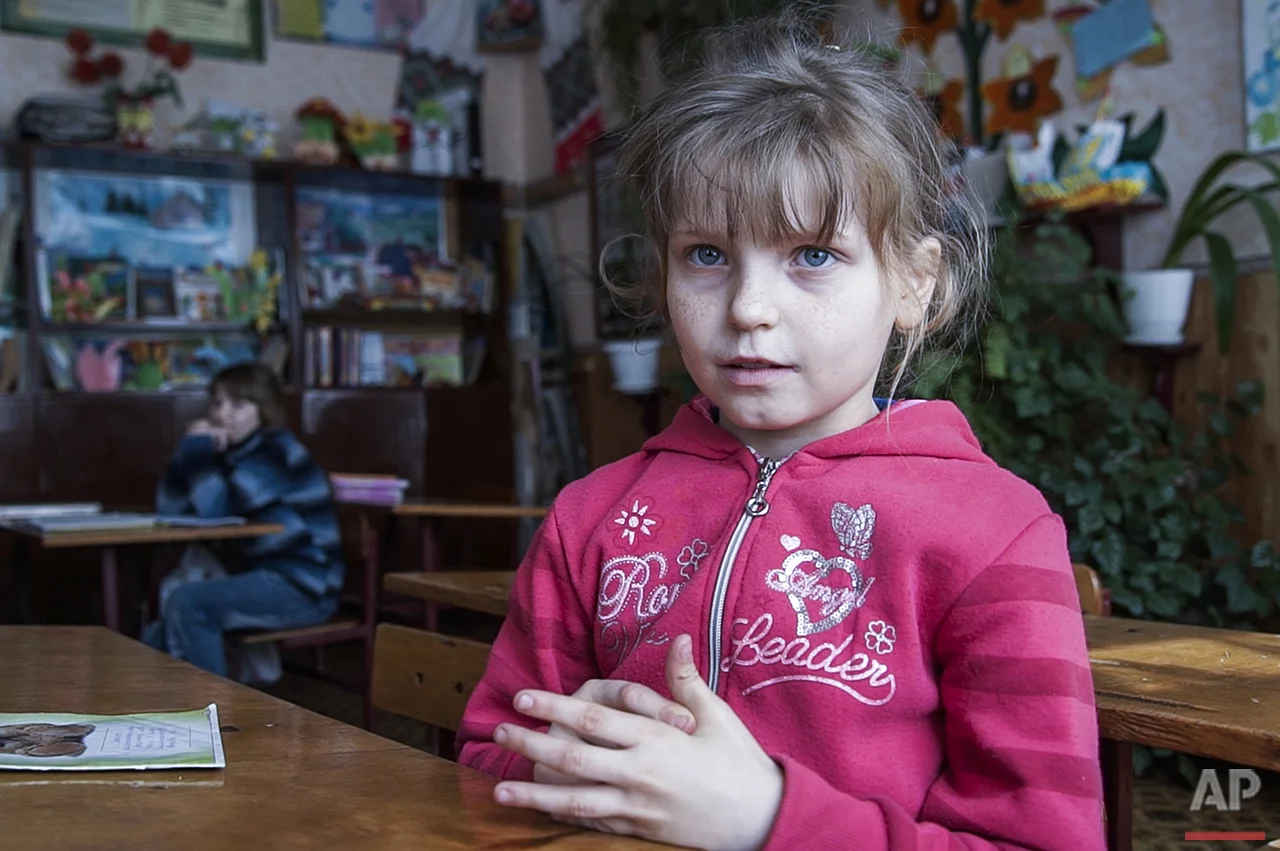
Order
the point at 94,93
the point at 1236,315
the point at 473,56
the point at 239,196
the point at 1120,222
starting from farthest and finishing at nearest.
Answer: the point at 473,56
the point at 239,196
the point at 94,93
the point at 1120,222
the point at 1236,315

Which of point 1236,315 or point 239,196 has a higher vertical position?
point 239,196

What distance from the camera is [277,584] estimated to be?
341 cm

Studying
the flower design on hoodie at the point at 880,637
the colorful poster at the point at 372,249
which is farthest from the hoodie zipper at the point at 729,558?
the colorful poster at the point at 372,249

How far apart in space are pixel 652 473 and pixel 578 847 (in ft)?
1.26

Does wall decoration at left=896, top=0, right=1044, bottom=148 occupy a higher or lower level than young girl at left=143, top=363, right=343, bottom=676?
higher

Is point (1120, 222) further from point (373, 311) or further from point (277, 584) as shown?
point (373, 311)

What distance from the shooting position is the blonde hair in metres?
0.89

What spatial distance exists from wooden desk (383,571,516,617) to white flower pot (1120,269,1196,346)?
1.79m

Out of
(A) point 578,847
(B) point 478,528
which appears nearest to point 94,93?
(B) point 478,528

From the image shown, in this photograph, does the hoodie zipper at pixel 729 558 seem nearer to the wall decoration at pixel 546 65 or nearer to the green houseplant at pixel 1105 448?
the green houseplant at pixel 1105 448

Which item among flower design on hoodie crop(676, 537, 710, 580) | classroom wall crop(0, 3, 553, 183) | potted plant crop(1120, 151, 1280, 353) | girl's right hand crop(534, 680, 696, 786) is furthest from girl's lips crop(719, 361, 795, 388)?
classroom wall crop(0, 3, 553, 183)

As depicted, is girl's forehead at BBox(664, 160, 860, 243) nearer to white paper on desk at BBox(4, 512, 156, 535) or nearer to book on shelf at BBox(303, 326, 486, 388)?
white paper on desk at BBox(4, 512, 156, 535)

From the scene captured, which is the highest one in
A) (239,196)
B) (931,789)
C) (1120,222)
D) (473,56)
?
(473,56)

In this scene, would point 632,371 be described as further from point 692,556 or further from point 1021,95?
point 692,556
